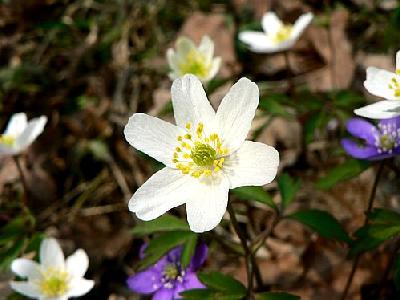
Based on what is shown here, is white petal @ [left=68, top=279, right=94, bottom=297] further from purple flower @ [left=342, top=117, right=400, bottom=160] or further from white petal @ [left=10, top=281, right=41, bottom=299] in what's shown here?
purple flower @ [left=342, top=117, right=400, bottom=160]

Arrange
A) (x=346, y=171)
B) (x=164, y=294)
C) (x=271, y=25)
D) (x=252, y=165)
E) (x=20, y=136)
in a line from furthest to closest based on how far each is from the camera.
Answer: (x=271, y=25), (x=20, y=136), (x=164, y=294), (x=346, y=171), (x=252, y=165)

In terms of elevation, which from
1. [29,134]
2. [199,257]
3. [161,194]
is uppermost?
[161,194]

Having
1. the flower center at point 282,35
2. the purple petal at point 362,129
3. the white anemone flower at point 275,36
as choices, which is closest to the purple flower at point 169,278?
the purple petal at point 362,129

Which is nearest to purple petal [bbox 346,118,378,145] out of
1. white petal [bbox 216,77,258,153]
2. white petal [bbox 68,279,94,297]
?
white petal [bbox 216,77,258,153]

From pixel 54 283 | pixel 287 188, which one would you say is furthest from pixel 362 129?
pixel 54 283

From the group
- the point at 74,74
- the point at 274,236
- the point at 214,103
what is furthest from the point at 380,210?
the point at 74,74

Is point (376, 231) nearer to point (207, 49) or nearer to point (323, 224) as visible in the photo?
point (323, 224)

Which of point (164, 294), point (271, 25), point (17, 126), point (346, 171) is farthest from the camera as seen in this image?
point (271, 25)

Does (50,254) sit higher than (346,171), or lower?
lower
